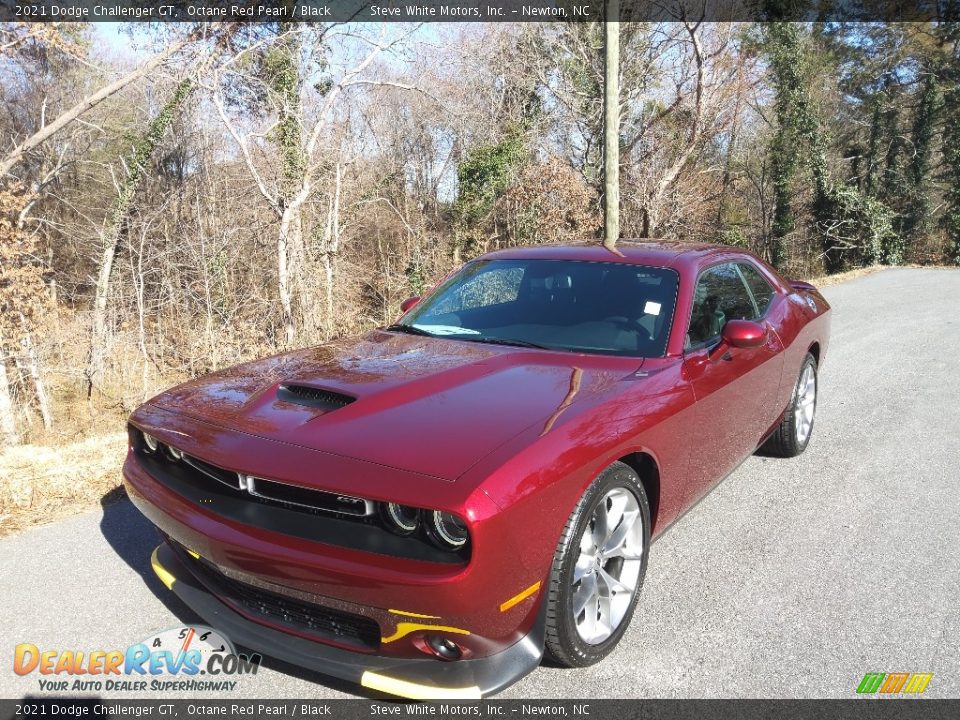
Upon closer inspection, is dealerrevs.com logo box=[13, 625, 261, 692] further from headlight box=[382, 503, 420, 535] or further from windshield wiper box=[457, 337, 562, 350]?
windshield wiper box=[457, 337, 562, 350]

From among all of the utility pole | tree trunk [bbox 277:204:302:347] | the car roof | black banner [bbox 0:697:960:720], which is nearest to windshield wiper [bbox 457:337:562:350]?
the car roof

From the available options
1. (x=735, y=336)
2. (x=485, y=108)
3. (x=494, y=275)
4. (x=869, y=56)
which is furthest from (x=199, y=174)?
(x=869, y=56)

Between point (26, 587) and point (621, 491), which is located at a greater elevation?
point (621, 491)

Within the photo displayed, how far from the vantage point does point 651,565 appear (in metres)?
3.49

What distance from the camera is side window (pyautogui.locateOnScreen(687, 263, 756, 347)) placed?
146 inches

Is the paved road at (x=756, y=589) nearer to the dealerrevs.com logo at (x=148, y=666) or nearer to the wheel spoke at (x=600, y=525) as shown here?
the dealerrevs.com logo at (x=148, y=666)

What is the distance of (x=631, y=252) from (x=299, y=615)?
8.81 ft

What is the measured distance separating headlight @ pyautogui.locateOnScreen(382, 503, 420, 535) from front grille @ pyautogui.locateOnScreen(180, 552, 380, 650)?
29cm

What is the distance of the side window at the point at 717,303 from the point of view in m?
3.72

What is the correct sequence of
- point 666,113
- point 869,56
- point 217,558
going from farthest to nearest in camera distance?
point 869,56, point 666,113, point 217,558

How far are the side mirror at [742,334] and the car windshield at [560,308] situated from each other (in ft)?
0.97

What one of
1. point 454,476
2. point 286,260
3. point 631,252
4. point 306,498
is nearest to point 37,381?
point 286,260

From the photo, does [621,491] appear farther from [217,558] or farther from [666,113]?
[666,113]

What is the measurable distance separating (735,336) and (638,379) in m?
0.76
